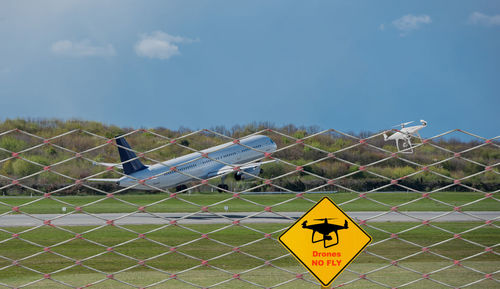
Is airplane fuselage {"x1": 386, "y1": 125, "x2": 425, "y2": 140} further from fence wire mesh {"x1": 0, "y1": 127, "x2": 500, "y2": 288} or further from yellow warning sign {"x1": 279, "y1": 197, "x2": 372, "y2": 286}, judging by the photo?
yellow warning sign {"x1": 279, "y1": 197, "x2": 372, "y2": 286}

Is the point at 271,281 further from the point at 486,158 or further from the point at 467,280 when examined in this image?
the point at 486,158

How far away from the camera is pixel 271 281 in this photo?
744 centimetres

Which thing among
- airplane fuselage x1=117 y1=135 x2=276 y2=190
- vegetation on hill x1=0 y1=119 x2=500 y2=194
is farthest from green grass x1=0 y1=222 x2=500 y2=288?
airplane fuselage x1=117 y1=135 x2=276 y2=190

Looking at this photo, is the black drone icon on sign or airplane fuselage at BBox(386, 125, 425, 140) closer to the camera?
the black drone icon on sign

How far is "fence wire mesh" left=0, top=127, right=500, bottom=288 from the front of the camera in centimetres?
613

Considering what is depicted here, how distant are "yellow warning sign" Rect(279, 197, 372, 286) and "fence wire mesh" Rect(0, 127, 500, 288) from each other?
2.02 feet

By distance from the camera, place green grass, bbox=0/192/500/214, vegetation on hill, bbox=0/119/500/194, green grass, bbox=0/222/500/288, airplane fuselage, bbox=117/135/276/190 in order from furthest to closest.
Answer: airplane fuselage, bbox=117/135/276/190
vegetation on hill, bbox=0/119/500/194
green grass, bbox=0/192/500/214
green grass, bbox=0/222/500/288

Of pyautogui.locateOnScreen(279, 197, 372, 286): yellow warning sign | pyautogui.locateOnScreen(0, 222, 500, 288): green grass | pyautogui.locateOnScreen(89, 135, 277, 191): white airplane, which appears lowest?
pyautogui.locateOnScreen(0, 222, 500, 288): green grass

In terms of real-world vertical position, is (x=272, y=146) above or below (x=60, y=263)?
above

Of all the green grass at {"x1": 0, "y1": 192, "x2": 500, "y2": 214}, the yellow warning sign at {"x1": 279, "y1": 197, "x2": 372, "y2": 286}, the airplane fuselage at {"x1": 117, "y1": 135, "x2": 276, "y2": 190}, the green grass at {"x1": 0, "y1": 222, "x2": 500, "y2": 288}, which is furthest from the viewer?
the airplane fuselage at {"x1": 117, "y1": 135, "x2": 276, "y2": 190}

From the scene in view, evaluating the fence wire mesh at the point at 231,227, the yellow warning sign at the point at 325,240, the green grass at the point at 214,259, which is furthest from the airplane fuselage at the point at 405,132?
the yellow warning sign at the point at 325,240

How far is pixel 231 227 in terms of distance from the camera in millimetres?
14734

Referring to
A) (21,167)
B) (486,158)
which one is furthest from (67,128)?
(486,158)

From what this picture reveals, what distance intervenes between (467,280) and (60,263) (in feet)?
21.2
